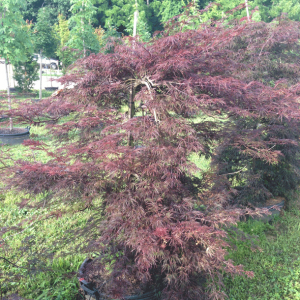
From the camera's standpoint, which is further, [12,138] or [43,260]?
[12,138]

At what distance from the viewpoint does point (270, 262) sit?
3621 millimetres

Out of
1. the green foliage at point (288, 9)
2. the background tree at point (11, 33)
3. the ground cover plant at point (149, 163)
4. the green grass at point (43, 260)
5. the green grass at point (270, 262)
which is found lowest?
the green grass at point (270, 262)

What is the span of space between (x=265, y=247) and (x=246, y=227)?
504 millimetres

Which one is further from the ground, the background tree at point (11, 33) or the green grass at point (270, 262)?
the background tree at point (11, 33)

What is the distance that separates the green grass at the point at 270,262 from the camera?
3.10 m

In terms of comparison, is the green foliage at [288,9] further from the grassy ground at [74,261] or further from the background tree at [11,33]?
the grassy ground at [74,261]

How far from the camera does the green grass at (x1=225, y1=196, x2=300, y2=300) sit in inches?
122

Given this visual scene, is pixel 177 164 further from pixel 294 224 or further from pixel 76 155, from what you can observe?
pixel 294 224

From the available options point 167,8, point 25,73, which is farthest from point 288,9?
point 25,73

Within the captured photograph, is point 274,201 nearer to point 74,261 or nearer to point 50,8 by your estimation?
point 74,261

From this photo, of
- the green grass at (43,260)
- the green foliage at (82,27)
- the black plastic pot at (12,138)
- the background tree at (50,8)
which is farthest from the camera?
the background tree at (50,8)

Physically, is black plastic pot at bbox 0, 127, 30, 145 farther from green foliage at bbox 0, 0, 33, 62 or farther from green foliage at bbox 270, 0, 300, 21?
green foliage at bbox 270, 0, 300, 21

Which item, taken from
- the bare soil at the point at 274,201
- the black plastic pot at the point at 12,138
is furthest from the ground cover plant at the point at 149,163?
the black plastic pot at the point at 12,138

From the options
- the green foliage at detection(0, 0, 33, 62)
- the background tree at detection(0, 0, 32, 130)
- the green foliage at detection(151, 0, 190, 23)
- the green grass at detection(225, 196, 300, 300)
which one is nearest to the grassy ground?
the green grass at detection(225, 196, 300, 300)
